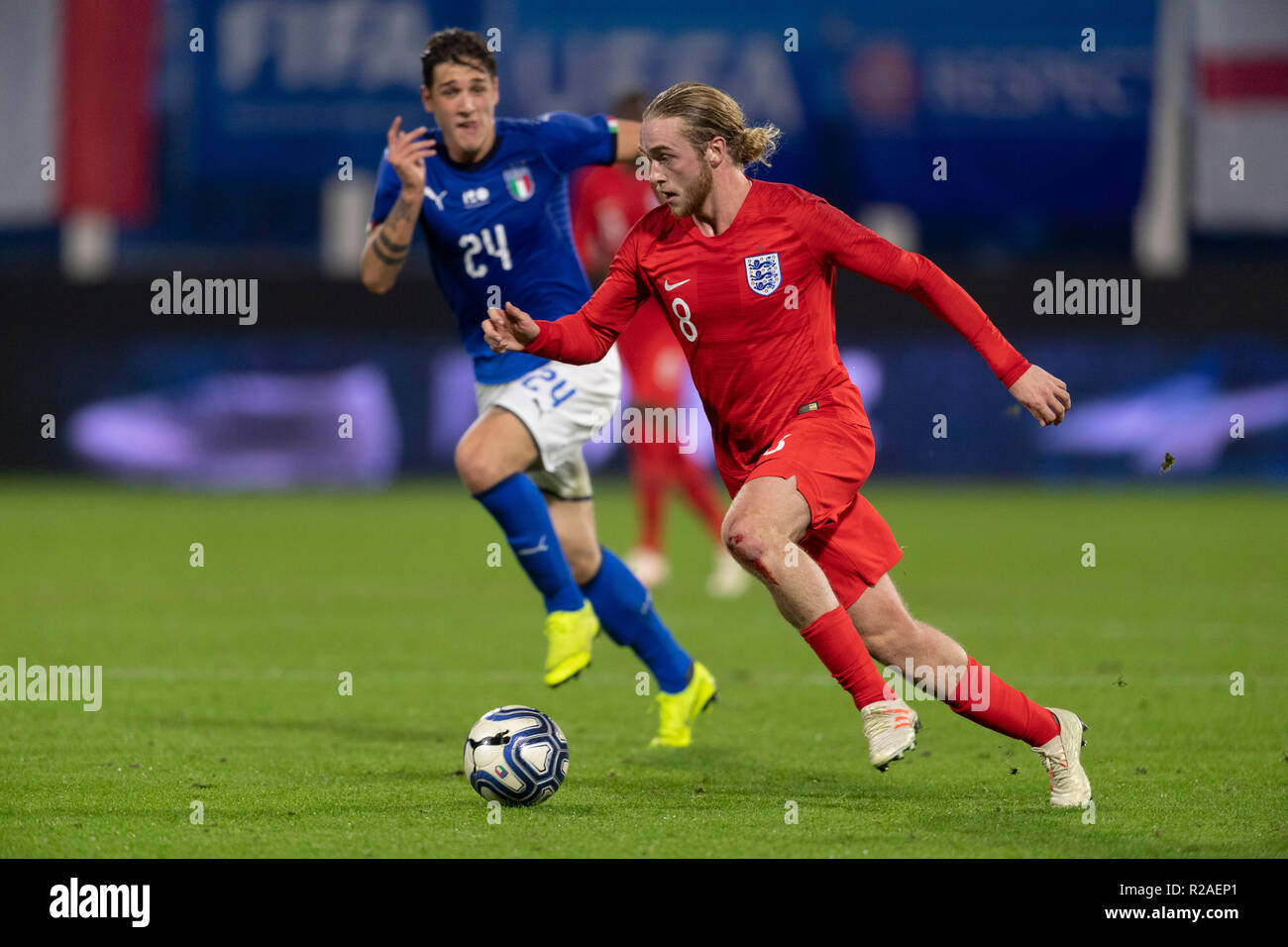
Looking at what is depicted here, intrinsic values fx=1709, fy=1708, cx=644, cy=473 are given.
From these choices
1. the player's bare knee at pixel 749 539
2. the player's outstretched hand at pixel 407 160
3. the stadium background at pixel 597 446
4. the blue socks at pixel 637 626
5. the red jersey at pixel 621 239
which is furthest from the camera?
the red jersey at pixel 621 239

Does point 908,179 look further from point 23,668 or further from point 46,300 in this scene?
point 23,668

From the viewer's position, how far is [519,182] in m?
6.19

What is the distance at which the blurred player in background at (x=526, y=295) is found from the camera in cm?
587

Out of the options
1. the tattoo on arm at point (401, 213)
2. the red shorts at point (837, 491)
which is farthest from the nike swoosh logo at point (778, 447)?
the tattoo on arm at point (401, 213)

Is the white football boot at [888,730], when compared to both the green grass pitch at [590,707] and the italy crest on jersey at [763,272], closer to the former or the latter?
the green grass pitch at [590,707]

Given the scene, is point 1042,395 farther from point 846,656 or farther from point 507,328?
point 507,328

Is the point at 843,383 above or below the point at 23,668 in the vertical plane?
above

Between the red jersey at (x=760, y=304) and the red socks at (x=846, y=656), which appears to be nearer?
the red socks at (x=846, y=656)

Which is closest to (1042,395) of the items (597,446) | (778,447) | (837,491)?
(837,491)

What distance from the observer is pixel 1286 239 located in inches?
819

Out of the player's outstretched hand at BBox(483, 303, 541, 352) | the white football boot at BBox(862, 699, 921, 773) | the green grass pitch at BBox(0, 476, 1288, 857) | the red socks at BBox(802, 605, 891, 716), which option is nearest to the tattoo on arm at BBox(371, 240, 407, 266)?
the player's outstretched hand at BBox(483, 303, 541, 352)

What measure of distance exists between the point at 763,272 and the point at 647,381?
6145 mm

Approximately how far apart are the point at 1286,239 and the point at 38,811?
19.0m

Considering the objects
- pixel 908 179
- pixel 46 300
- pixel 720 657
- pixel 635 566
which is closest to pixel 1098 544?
pixel 635 566
